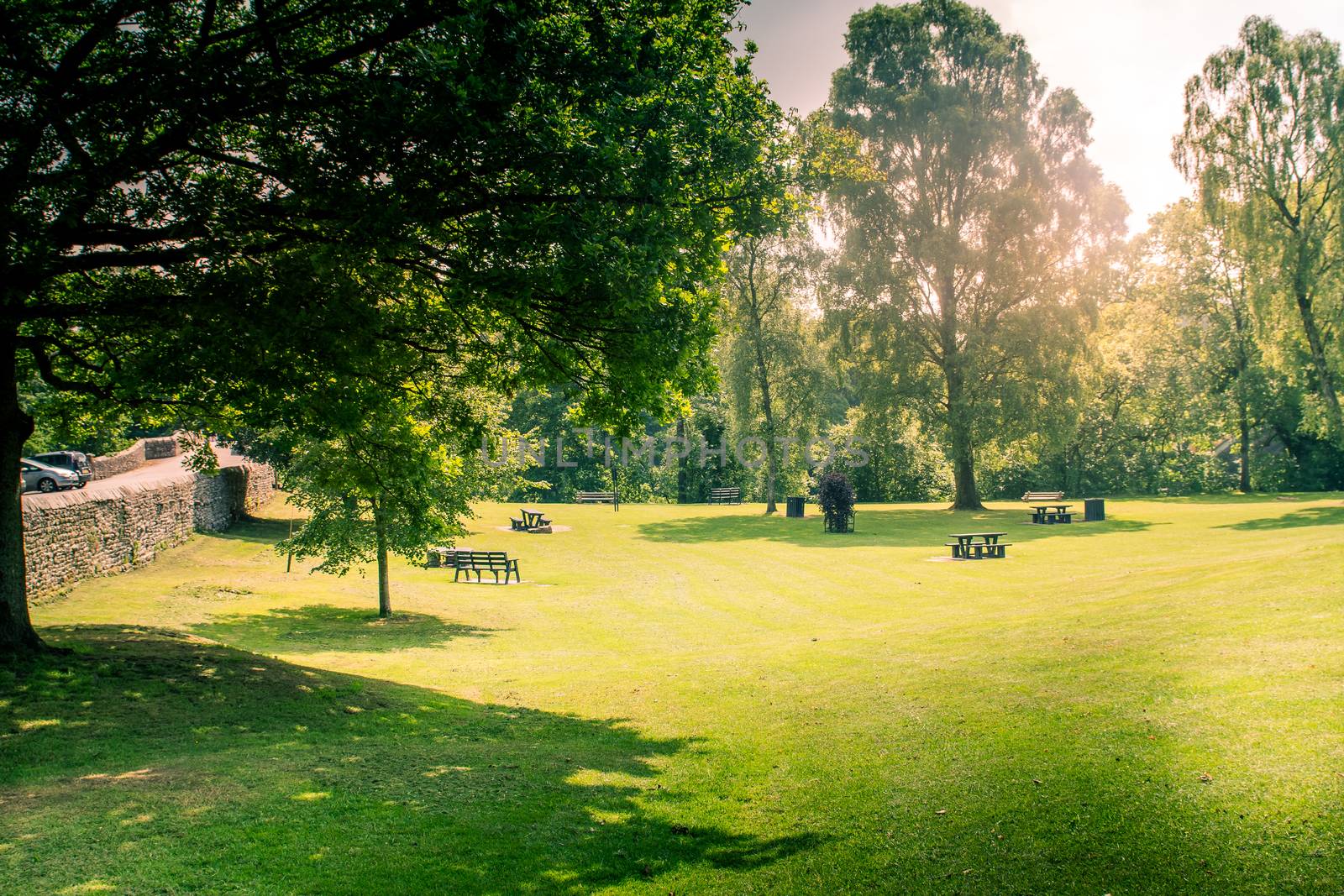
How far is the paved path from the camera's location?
64.6 feet

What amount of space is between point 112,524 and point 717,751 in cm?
2078

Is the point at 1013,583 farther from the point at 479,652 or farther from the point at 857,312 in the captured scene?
the point at 857,312

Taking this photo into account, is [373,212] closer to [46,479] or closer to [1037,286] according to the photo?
[46,479]

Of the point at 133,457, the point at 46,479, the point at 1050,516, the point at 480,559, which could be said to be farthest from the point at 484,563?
the point at 1050,516

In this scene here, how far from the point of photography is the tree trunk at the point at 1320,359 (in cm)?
3553

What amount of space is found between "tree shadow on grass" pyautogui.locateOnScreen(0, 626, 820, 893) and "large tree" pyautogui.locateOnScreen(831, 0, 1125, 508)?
36.4 m

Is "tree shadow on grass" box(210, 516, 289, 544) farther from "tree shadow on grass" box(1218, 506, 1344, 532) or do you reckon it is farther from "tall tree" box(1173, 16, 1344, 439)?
"tall tree" box(1173, 16, 1344, 439)

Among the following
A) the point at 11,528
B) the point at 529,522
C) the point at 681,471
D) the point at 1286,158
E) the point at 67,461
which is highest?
the point at 1286,158

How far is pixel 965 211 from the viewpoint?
44781 millimetres

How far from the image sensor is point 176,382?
1001 cm

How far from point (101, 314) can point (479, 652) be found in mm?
9483

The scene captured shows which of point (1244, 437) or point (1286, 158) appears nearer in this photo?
point (1286, 158)

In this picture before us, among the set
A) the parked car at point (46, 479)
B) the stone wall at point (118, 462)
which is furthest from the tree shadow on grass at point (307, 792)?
the stone wall at point (118, 462)

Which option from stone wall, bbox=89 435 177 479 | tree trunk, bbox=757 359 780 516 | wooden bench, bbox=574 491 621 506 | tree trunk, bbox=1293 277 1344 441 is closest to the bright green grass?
stone wall, bbox=89 435 177 479
